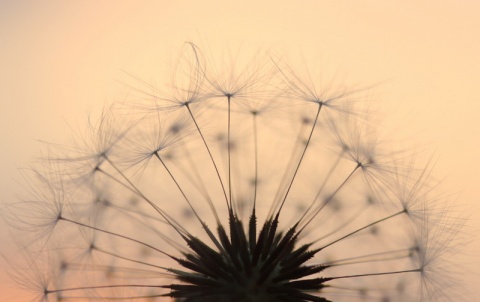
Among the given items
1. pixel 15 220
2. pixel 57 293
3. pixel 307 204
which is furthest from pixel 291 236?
pixel 15 220

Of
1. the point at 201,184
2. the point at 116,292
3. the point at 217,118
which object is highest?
the point at 217,118

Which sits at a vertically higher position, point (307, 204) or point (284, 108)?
point (284, 108)

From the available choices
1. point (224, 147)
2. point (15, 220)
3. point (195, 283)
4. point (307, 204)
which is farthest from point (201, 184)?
point (15, 220)

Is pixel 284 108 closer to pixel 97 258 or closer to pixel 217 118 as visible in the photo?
pixel 217 118

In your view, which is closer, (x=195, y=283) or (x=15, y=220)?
(x=195, y=283)

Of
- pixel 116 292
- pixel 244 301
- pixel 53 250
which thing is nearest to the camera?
pixel 244 301

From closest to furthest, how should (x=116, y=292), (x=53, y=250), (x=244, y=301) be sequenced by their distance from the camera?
(x=244, y=301)
(x=116, y=292)
(x=53, y=250)
